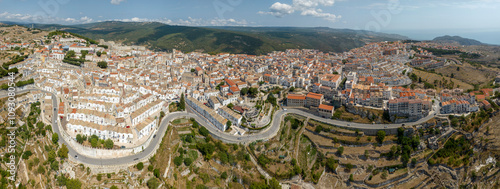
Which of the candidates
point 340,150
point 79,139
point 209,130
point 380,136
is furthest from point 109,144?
point 380,136

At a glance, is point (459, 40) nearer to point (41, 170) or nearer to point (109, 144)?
point (109, 144)

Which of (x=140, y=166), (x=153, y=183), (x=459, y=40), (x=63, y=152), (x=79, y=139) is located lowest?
(x=153, y=183)

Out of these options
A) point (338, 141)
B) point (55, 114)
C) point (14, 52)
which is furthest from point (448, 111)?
point (14, 52)

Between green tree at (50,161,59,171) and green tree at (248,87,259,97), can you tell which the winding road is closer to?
green tree at (50,161,59,171)

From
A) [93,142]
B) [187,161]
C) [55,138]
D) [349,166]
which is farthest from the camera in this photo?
[349,166]

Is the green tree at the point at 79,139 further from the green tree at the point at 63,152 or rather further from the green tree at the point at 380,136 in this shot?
the green tree at the point at 380,136

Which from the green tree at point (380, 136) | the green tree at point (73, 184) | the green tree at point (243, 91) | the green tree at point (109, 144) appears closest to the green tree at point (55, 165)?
the green tree at point (73, 184)

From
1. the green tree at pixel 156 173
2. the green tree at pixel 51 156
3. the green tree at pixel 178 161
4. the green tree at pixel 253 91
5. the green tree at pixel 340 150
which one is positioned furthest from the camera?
the green tree at pixel 253 91

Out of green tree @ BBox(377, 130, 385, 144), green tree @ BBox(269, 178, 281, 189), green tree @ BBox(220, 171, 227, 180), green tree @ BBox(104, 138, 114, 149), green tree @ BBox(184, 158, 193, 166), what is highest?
green tree @ BBox(377, 130, 385, 144)

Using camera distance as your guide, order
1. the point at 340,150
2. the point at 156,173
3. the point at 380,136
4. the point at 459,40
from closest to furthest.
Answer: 1. the point at 156,173
2. the point at 340,150
3. the point at 380,136
4. the point at 459,40

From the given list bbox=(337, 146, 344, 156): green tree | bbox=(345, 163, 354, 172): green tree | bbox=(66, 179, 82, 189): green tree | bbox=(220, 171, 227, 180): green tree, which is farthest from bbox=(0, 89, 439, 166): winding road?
bbox=(345, 163, 354, 172): green tree

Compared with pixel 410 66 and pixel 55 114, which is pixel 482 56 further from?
pixel 55 114
